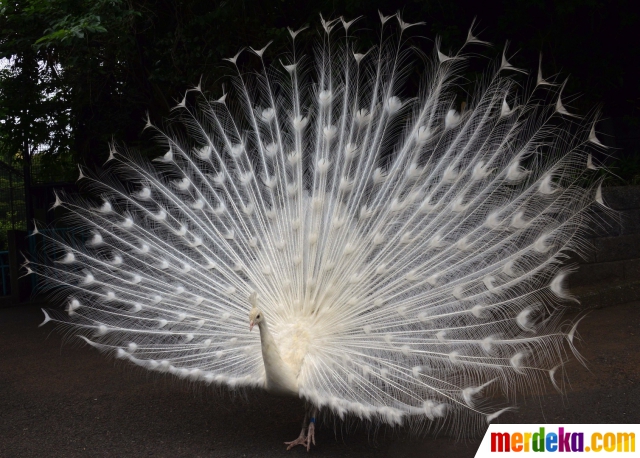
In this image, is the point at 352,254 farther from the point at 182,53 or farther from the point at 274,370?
the point at 182,53

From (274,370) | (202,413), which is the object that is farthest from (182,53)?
(274,370)

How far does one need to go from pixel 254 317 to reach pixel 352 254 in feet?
2.81

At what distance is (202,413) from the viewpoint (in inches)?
182

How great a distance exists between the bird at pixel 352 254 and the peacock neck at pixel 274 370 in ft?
0.04

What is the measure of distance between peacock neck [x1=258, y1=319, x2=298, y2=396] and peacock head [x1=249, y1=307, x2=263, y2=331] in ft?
0.11

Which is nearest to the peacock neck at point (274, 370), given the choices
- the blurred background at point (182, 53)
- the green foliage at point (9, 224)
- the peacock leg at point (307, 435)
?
the peacock leg at point (307, 435)

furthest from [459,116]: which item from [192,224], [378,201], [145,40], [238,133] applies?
[145,40]

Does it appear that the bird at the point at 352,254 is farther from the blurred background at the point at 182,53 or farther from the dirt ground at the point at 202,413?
the blurred background at the point at 182,53

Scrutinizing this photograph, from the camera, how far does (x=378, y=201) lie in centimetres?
415

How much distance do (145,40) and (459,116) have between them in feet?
18.8

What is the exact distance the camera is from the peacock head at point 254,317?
3.49 m

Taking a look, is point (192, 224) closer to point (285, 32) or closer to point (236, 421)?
point (236, 421)

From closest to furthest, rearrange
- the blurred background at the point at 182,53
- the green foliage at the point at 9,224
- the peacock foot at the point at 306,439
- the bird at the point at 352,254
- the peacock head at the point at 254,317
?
the peacock head at the point at 254,317 → the bird at the point at 352,254 → the peacock foot at the point at 306,439 → the blurred background at the point at 182,53 → the green foliage at the point at 9,224

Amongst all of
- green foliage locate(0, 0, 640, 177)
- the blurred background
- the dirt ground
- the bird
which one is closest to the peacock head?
the bird
